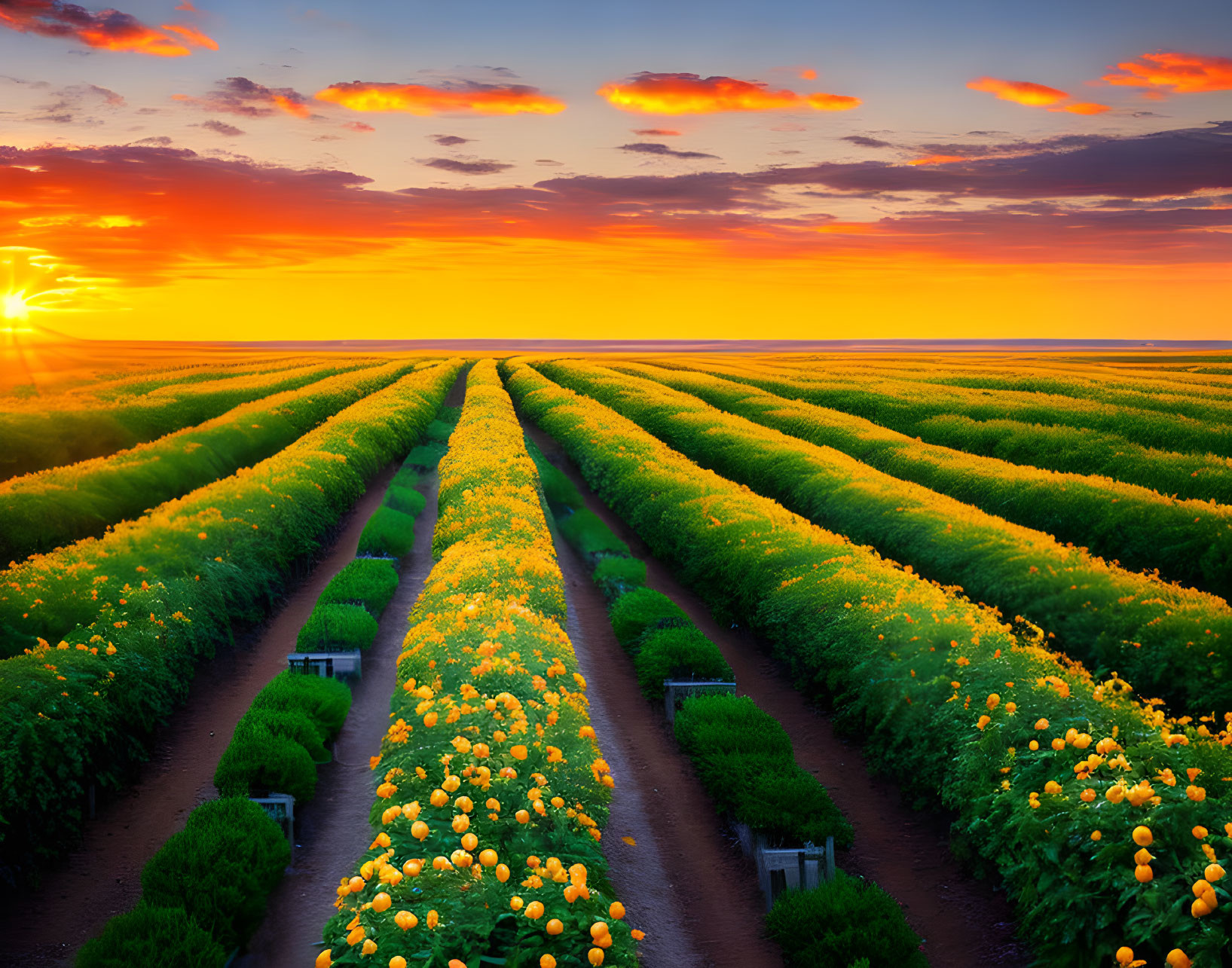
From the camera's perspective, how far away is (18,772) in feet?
30.6

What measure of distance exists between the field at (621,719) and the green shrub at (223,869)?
39mm

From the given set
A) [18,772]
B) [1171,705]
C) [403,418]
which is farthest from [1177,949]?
[403,418]

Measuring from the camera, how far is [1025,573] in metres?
14.9

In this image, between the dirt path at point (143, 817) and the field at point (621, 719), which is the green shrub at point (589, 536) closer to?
the field at point (621, 719)

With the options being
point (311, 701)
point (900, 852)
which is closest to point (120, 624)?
point (311, 701)

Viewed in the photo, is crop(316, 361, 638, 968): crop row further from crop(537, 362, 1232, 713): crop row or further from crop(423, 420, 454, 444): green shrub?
crop(423, 420, 454, 444): green shrub

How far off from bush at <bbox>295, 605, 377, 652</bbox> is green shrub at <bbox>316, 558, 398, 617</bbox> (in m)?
1.12

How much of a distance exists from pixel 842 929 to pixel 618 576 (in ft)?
37.5

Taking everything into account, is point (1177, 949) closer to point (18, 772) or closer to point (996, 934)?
point (996, 934)

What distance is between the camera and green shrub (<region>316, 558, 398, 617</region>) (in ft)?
56.7

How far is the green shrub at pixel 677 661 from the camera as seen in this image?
45.6 ft

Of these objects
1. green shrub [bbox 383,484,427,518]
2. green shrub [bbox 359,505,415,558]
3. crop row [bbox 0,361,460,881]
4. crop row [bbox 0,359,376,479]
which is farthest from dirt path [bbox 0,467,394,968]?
crop row [bbox 0,359,376,479]

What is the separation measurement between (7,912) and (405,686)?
18.0ft

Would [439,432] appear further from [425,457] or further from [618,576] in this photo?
[618,576]
